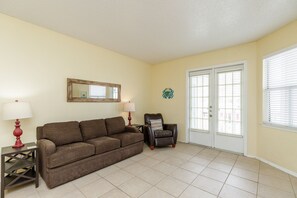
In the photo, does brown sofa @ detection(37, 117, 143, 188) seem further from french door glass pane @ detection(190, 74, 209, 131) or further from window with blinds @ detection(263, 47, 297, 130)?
window with blinds @ detection(263, 47, 297, 130)

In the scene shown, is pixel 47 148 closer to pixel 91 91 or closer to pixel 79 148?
pixel 79 148

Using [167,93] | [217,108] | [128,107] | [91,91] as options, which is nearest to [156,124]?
[128,107]

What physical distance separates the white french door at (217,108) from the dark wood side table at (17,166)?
3.68m

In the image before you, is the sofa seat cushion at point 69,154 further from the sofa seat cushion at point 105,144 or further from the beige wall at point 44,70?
the beige wall at point 44,70

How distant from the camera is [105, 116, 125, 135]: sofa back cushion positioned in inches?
134

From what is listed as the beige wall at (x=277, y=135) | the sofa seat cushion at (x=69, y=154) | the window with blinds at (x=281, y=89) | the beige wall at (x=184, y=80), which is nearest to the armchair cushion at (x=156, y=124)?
the beige wall at (x=184, y=80)

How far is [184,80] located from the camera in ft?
14.5

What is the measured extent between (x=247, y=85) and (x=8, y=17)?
4.75 metres

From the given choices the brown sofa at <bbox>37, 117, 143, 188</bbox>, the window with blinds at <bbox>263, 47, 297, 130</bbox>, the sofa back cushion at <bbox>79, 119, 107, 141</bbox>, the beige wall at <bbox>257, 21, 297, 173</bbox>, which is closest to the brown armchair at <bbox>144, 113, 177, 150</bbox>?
the brown sofa at <bbox>37, 117, 143, 188</bbox>

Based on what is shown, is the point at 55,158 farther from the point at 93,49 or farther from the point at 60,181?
the point at 93,49

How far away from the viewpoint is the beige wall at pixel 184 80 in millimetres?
3279

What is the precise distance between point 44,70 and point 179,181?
3.09 m

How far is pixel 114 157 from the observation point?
2.88 metres

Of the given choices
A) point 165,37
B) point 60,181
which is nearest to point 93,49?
point 165,37
